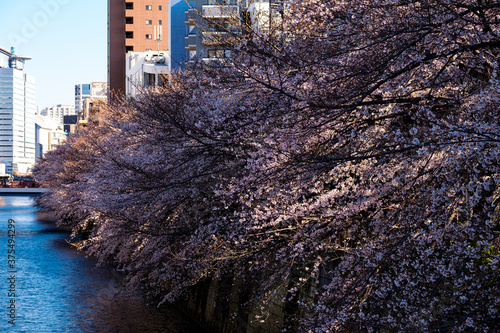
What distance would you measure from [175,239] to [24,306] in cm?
817

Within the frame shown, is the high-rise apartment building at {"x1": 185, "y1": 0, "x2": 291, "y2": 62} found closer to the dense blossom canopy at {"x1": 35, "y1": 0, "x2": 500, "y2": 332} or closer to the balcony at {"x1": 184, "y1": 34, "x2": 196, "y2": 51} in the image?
the dense blossom canopy at {"x1": 35, "y1": 0, "x2": 500, "y2": 332}

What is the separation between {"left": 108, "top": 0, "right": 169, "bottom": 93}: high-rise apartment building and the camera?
76.8 metres

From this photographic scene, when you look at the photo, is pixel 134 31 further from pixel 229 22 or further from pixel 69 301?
pixel 229 22

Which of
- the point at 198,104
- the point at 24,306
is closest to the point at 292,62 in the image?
the point at 198,104

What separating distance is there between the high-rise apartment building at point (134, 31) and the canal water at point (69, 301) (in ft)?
154

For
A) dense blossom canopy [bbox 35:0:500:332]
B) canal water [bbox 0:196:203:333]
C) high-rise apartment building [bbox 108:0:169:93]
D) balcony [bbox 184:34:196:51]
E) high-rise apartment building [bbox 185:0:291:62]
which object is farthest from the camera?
high-rise apartment building [bbox 108:0:169:93]

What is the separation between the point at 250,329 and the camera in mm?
14328

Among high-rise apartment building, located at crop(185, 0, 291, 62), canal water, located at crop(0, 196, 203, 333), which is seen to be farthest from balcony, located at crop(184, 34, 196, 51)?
high-rise apartment building, located at crop(185, 0, 291, 62)

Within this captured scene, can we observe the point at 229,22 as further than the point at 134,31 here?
No

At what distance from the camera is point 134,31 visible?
7731cm

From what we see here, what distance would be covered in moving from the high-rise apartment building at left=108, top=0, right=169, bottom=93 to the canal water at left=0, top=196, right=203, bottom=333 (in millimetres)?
46854

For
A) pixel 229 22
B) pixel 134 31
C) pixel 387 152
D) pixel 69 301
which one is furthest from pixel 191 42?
pixel 387 152

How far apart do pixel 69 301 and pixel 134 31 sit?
60124 millimetres

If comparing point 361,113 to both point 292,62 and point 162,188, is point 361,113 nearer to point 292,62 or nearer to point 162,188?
point 292,62
